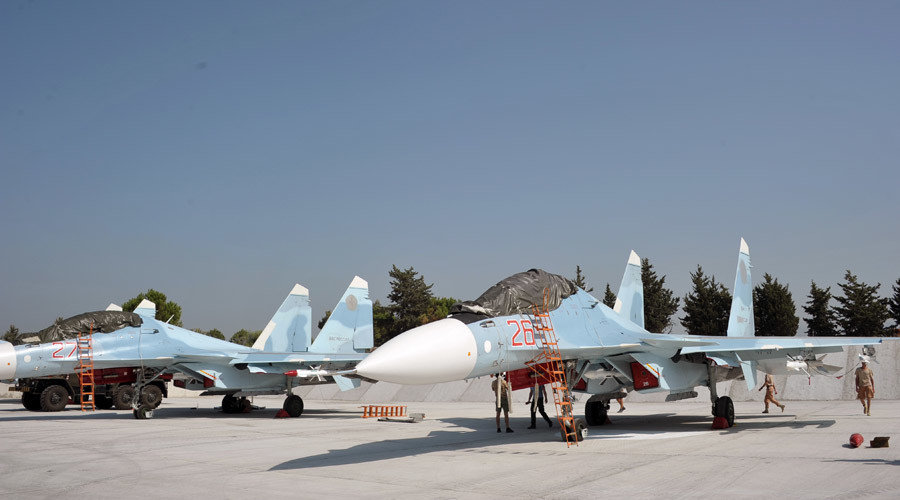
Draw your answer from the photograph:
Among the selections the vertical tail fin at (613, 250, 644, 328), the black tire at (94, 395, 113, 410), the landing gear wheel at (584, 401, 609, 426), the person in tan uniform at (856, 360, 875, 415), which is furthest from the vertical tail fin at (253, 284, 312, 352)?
the person in tan uniform at (856, 360, 875, 415)

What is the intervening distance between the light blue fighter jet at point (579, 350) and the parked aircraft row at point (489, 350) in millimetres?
19

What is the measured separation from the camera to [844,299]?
43.3m

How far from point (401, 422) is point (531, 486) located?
31.9 feet

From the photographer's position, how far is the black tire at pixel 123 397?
2150 cm

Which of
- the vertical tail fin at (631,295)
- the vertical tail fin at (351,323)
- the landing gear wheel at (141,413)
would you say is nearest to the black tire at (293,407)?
the vertical tail fin at (351,323)

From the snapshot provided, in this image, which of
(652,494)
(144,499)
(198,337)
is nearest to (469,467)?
(652,494)

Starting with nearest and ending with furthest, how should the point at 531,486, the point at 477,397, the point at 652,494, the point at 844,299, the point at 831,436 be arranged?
the point at 652,494, the point at 531,486, the point at 831,436, the point at 477,397, the point at 844,299

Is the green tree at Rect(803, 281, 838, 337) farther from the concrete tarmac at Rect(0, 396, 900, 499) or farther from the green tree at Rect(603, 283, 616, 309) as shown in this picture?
the concrete tarmac at Rect(0, 396, 900, 499)

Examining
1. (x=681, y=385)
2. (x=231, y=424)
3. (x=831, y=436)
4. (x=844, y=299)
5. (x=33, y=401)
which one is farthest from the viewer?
(x=844, y=299)

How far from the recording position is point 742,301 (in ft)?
56.2

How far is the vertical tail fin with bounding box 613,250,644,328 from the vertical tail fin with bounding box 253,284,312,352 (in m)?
10.7

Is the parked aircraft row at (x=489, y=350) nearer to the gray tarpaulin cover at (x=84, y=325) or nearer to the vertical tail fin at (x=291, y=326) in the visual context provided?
the vertical tail fin at (x=291, y=326)

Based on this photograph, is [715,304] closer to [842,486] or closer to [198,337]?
[198,337]

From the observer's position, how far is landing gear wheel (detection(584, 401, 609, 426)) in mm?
13680
